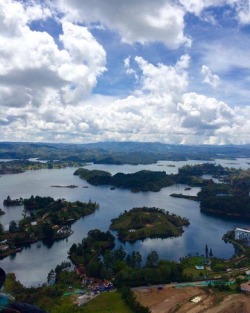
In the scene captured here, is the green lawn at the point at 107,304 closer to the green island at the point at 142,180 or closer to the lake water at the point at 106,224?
the lake water at the point at 106,224

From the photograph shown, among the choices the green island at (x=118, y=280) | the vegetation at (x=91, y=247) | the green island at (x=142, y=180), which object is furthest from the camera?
the green island at (x=142, y=180)

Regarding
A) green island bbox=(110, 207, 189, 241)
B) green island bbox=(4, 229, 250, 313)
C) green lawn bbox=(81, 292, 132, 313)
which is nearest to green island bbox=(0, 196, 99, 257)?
green island bbox=(110, 207, 189, 241)

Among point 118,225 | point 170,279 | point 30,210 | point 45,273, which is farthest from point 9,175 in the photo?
point 170,279

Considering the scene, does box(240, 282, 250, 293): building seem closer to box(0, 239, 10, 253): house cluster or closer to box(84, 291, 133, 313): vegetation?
box(84, 291, 133, 313): vegetation

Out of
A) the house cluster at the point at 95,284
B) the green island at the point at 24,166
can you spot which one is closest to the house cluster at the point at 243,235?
the house cluster at the point at 95,284

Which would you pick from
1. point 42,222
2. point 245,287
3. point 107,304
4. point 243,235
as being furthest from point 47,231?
point 245,287
